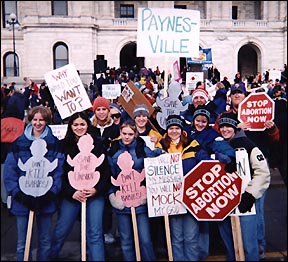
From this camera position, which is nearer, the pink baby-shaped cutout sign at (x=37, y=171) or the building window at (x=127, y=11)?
the pink baby-shaped cutout sign at (x=37, y=171)

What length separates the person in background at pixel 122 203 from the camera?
12.4ft

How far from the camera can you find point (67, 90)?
4.34 m

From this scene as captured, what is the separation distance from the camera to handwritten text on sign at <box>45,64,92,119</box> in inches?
170

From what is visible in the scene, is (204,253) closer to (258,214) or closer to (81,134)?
(258,214)

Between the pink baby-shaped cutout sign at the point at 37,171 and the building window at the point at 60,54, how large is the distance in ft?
78.5

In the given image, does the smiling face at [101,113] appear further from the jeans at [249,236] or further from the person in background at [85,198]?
the jeans at [249,236]

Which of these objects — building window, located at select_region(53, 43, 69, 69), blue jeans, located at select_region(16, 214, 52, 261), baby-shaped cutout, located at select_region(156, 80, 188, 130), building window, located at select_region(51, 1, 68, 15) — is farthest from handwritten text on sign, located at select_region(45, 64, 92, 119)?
building window, located at select_region(51, 1, 68, 15)

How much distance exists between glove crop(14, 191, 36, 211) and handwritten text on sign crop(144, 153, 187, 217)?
1020 millimetres

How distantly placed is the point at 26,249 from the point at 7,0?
29015 mm

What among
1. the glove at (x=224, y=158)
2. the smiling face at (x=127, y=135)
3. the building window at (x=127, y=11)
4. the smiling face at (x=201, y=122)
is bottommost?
the glove at (x=224, y=158)

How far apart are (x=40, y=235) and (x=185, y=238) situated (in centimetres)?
132

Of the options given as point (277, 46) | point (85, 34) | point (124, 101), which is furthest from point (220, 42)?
point (124, 101)

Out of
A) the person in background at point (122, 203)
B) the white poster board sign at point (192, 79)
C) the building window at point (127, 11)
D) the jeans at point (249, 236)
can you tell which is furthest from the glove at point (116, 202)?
the building window at point (127, 11)

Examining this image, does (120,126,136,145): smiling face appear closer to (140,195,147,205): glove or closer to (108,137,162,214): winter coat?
(108,137,162,214): winter coat
